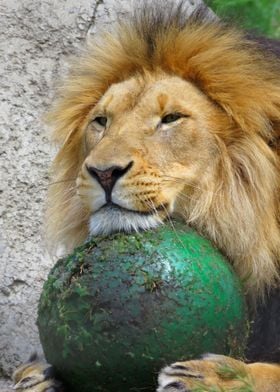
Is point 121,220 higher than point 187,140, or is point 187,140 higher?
point 187,140

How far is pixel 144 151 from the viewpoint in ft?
12.0

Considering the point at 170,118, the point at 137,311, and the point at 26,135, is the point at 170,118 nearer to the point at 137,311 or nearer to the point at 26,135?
the point at 137,311

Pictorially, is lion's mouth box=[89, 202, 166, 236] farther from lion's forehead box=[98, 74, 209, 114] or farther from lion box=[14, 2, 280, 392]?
lion's forehead box=[98, 74, 209, 114]

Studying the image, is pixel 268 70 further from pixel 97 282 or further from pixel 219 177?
pixel 97 282

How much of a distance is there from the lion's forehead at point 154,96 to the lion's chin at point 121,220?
48 centimetres

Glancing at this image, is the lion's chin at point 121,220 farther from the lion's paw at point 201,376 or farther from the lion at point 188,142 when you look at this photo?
the lion's paw at point 201,376

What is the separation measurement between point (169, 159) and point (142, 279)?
0.53m

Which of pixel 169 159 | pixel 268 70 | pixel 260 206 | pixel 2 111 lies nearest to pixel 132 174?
pixel 169 159

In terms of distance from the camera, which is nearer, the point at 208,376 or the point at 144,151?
the point at 208,376

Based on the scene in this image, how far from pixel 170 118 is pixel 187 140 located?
0.11 meters

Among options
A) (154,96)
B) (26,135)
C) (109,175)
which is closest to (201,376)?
(109,175)

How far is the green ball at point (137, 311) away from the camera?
333 cm

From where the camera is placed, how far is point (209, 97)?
3926 millimetres

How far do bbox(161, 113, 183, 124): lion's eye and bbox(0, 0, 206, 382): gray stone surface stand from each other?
1.73 m
